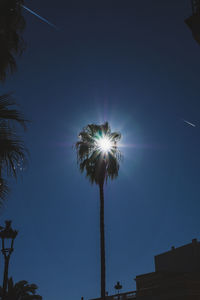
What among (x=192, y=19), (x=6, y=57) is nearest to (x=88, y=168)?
(x=192, y=19)

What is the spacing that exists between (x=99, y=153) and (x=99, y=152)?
0.28 feet

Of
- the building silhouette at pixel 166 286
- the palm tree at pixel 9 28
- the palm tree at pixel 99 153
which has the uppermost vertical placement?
the palm tree at pixel 99 153

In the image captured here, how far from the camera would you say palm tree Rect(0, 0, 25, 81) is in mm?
6316

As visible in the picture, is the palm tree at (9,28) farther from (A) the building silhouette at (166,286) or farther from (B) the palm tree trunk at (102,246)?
(A) the building silhouette at (166,286)

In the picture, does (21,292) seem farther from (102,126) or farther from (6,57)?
(6,57)

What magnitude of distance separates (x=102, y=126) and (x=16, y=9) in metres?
16.6

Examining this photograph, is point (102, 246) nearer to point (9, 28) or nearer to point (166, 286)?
point (166, 286)

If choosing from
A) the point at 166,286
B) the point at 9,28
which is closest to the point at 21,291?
the point at 166,286

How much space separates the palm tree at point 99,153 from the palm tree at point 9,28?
47.6 ft

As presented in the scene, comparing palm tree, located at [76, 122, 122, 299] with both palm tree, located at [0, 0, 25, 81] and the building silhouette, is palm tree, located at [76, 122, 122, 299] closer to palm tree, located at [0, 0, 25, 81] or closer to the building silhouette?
the building silhouette

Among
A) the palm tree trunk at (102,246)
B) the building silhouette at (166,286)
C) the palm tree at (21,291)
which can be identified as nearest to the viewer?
the palm tree trunk at (102,246)

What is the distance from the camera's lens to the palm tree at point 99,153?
20.9 meters

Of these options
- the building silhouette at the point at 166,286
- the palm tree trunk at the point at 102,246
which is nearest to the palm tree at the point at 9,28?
the palm tree trunk at the point at 102,246

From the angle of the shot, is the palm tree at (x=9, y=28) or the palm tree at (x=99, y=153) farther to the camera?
the palm tree at (x=99, y=153)
